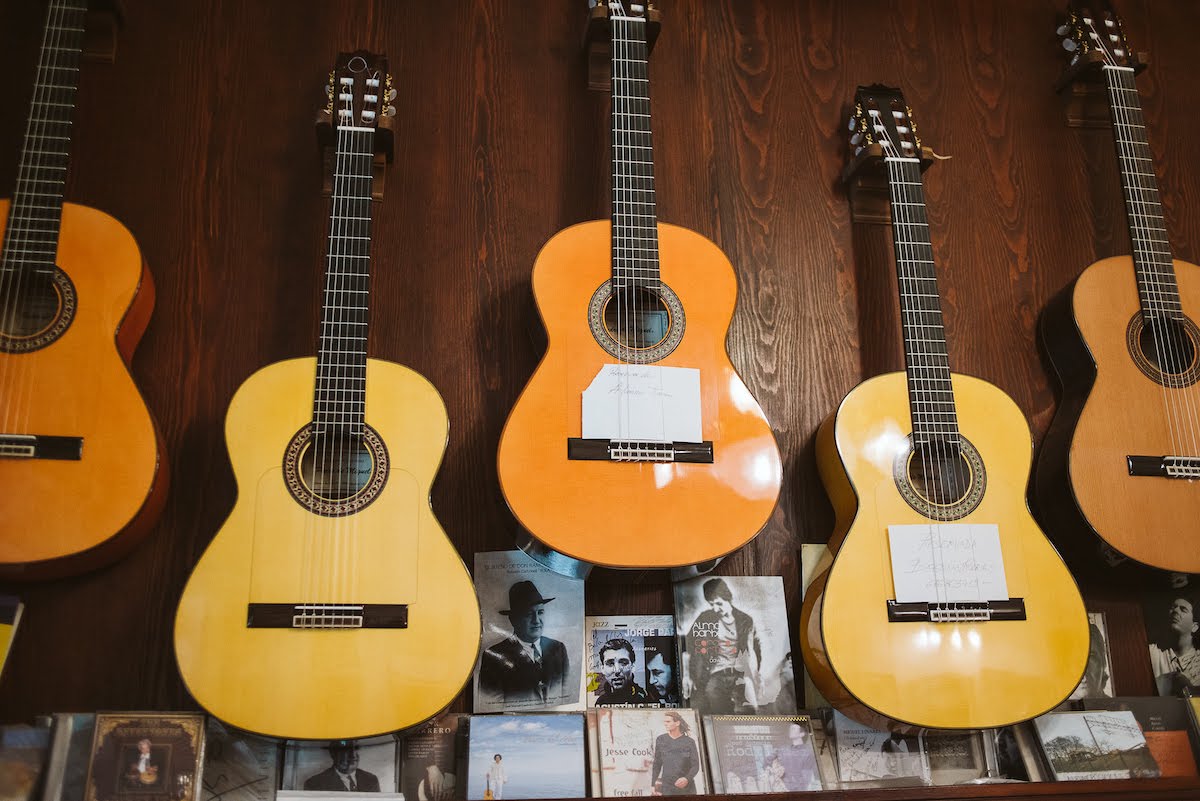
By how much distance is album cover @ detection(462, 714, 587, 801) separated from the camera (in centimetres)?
173

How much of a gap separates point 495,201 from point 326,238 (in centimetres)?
39

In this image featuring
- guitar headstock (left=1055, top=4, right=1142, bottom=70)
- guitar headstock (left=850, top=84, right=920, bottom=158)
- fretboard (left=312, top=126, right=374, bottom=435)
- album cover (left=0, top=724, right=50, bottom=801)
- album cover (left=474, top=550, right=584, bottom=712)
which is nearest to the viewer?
album cover (left=0, top=724, right=50, bottom=801)

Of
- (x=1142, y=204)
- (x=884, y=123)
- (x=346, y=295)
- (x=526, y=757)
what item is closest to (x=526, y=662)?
(x=526, y=757)

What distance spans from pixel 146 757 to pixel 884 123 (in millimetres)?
2052

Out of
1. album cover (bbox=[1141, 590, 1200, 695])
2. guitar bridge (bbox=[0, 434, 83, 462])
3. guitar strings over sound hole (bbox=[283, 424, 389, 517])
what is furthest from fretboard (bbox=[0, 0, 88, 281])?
album cover (bbox=[1141, 590, 1200, 695])

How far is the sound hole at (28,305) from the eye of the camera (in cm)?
179

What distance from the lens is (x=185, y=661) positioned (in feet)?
5.23

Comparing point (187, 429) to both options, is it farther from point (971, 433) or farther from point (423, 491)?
point (971, 433)

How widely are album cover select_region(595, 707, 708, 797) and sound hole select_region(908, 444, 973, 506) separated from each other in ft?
2.11

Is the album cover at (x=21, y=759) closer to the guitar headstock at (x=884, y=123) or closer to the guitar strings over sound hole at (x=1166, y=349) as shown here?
the guitar headstock at (x=884, y=123)

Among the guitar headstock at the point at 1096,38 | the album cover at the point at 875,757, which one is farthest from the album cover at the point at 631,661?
the guitar headstock at the point at 1096,38

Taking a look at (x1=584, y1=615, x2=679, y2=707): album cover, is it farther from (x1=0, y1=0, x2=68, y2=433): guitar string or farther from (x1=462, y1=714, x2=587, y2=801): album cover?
(x1=0, y1=0, x2=68, y2=433): guitar string

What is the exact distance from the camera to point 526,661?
1921 mm

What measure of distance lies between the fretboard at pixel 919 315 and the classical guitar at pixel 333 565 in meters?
0.98
